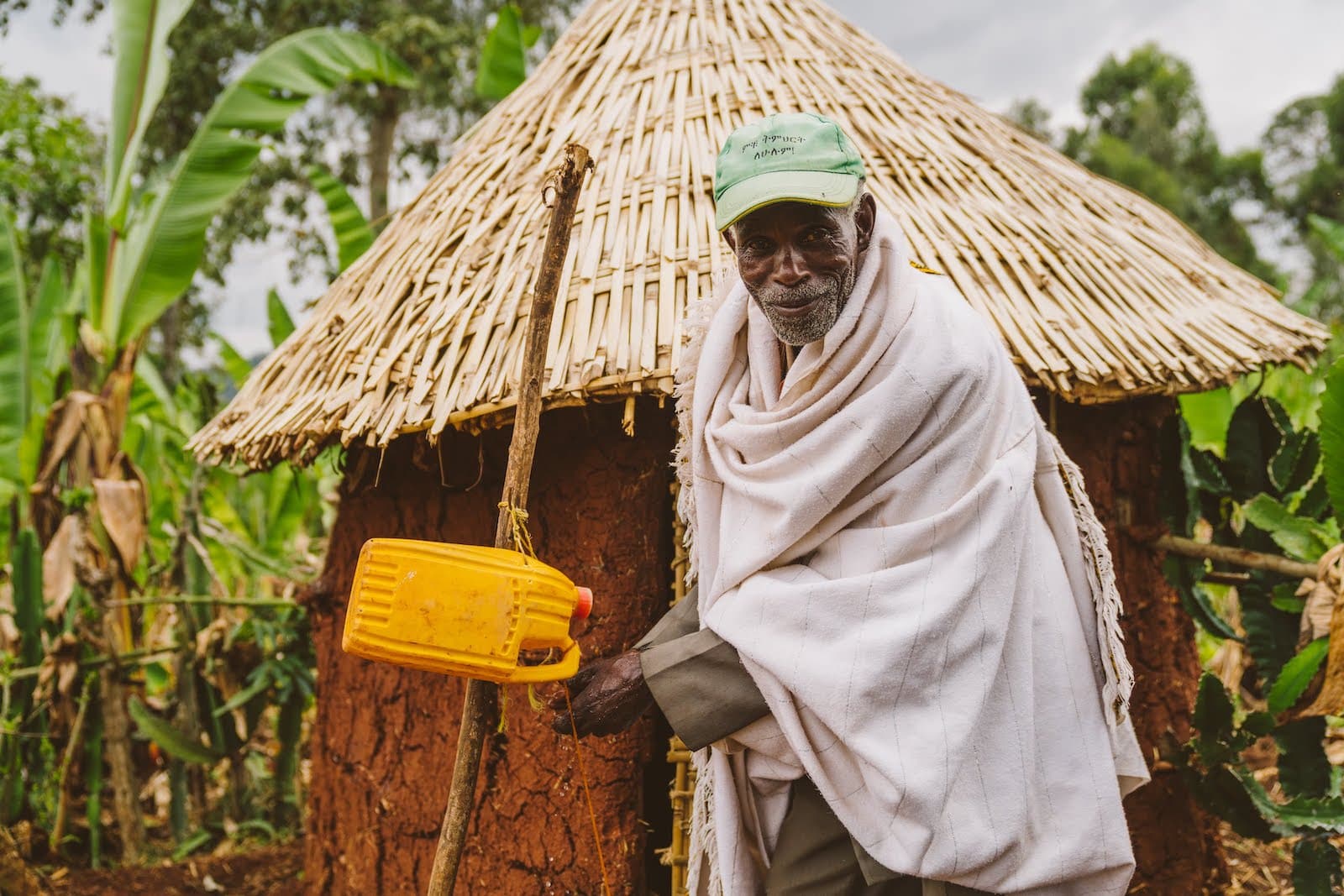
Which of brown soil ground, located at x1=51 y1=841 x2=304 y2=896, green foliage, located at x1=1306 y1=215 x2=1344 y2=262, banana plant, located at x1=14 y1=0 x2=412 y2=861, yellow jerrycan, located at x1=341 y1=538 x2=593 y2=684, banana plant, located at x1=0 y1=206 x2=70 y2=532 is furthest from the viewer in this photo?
banana plant, located at x1=0 y1=206 x2=70 y2=532

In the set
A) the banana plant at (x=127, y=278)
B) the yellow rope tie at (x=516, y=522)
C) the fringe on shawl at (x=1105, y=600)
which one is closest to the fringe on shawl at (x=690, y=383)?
the yellow rope tie at (x=516, y=522)

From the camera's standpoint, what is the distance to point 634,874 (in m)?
2.38

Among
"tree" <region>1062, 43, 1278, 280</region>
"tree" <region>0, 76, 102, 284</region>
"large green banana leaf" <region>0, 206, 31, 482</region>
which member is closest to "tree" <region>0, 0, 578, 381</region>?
"tree" <region>0, 76, 102, 284</region>

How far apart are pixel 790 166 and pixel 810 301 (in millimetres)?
214

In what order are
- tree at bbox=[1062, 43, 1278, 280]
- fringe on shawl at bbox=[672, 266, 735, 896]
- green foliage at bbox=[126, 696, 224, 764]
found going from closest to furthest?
fringe on shawl at bbox=[672, 266, 735, 896]
green foliage at bbox=[126, 696, 224, 764]
tree at bbox=[1062, 43, 1278, 280]

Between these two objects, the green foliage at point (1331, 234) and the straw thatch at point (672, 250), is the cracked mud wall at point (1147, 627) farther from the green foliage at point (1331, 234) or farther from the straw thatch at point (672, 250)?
the green foliage at point (1331, 234)

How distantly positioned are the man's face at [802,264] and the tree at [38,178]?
10657 mm

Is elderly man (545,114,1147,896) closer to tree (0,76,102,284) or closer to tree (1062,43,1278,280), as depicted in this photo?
tree (0,76,102,284)

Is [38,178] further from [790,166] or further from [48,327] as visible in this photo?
[790,166]

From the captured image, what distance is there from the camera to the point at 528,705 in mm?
2545

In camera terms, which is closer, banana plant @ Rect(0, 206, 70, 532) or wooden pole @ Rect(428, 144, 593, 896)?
wooden pole @ Rect(428, 144, 593, 896)

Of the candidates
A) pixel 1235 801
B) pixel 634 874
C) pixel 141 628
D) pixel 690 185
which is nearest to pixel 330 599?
pixel 634 874

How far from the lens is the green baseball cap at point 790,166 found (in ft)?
5.36

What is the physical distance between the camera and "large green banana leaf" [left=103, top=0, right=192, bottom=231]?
14.5 feet
